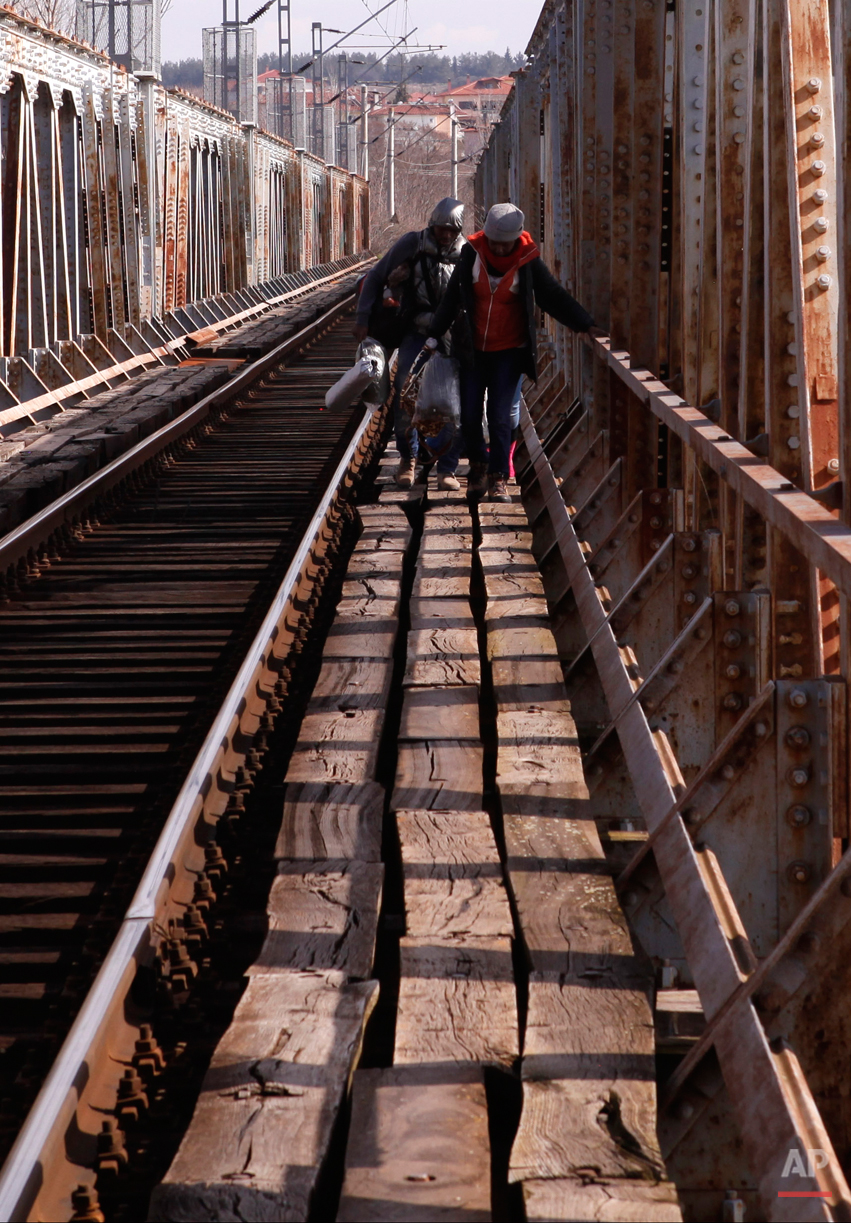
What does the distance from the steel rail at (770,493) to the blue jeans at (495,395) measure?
2.68 m

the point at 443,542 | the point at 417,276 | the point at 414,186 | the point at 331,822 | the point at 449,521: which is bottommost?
the point at 331,822

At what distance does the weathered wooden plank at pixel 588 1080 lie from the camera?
2.67 m

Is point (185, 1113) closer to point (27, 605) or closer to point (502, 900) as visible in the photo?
point (502, 900)

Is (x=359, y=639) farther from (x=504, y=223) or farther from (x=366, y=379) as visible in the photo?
(x=366, y=379)

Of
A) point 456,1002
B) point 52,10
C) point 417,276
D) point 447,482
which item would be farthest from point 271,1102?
point 52,10

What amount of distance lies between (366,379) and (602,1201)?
22.4 feet

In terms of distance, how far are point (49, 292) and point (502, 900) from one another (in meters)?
13.1

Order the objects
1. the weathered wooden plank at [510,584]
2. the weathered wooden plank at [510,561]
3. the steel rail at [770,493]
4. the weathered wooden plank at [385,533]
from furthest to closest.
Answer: the weathered wooden plank at [385,533], the weathered wooden plank at [510,561], the weathered wooden plank at [510,584], the steel rail at [770,493]

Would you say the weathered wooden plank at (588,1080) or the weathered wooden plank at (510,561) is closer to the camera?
the weathered wooden plank at (588,1080)

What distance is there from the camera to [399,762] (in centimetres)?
483

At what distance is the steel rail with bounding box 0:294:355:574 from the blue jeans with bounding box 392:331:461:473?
187 centimetres

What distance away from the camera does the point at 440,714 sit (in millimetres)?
5281

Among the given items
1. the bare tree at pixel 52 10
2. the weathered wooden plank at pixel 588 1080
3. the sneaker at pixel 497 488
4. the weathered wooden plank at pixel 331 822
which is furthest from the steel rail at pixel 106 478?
the bare tree at pixel 52 10

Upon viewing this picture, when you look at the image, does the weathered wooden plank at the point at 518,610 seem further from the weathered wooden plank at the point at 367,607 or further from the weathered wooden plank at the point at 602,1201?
the weathered wooden plank at the point at 602,1201
